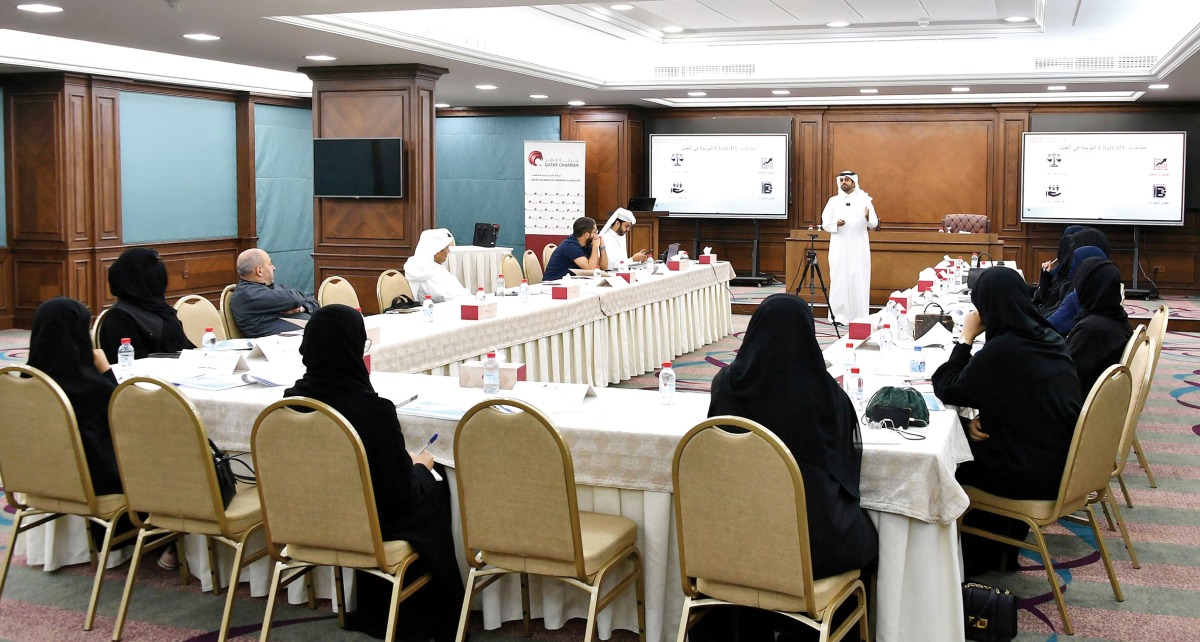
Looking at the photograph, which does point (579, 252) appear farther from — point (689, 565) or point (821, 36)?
point (689, 565)

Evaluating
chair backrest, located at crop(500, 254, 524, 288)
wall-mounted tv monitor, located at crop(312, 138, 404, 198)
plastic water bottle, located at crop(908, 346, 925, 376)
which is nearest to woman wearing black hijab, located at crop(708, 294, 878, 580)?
plastic water bottle, located at crop(908, 346, 925, 376)

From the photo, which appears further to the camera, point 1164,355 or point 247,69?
point 247,69

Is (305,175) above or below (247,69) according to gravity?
below

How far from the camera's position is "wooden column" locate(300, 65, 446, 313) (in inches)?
389

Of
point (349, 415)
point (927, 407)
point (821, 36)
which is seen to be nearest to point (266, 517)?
point (349, 415)

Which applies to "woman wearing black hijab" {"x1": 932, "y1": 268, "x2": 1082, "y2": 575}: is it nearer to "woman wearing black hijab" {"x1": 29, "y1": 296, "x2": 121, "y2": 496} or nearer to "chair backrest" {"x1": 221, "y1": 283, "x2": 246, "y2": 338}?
"woman wearing black hijab" {"x1": 29, "y1": 296, "x2": 121, "y2": 496}

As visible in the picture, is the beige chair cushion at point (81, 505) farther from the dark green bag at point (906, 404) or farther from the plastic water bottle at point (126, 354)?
the dark green bag at point (906, 404)

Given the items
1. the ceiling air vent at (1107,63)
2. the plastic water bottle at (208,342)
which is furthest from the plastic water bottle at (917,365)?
the ceiling air vent at (1107,63)

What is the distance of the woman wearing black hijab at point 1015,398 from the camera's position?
12.3ft

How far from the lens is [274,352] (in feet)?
15.3

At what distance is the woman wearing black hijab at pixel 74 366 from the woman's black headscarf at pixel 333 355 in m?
0.97

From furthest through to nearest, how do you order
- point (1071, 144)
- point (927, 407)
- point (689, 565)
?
point (1071, 144), point (927, 407), point (689, 565)

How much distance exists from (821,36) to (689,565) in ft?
31.2

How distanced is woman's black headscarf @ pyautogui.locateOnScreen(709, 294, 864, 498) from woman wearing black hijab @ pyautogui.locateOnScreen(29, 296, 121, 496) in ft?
7.35
